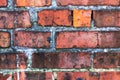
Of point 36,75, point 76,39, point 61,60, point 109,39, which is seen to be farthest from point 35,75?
point 109,39

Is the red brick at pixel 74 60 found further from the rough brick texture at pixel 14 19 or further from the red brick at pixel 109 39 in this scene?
the rough brick texture at pixel 14 19

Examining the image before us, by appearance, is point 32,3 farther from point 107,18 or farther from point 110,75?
point 110,75

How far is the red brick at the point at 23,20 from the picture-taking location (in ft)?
3.68

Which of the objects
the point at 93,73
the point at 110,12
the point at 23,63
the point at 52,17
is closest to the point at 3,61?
the point at 23,63

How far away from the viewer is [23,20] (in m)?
1.13

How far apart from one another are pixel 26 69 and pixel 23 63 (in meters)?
0.03

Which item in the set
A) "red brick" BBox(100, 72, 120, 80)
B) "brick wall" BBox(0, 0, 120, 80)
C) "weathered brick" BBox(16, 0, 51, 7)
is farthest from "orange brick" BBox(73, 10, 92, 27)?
"red brick" BBox(100, 72, 120, 80)

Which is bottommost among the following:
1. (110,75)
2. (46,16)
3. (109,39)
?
(110,75)

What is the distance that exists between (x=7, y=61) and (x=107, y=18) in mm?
463

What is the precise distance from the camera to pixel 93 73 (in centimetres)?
116

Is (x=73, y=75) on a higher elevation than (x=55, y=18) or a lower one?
lower

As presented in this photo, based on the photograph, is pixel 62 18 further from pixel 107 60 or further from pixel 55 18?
pixel 107 60

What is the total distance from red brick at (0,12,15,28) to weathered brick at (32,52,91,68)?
169mm

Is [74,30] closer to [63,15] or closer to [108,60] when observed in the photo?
[63,15]
